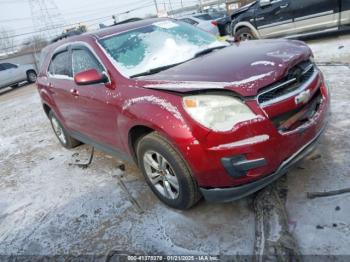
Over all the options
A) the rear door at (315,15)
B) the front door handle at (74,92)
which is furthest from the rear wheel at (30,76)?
the front door handle at (74,92)

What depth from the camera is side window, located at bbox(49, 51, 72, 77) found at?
4566mm

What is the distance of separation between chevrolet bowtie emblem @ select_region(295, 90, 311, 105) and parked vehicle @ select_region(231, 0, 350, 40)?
655cm

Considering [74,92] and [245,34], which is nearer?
[74,92]

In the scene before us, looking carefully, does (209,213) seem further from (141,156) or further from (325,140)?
(325,140)

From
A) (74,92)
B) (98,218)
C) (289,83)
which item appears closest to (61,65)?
(74,92)

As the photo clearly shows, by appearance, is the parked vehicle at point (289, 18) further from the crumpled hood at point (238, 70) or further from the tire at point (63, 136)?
the tire at point (63, 136)

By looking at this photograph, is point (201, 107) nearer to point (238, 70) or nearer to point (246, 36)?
point (238, 70)

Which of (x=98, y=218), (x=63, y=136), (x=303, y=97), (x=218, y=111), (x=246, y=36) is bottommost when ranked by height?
(x=98, y=218)

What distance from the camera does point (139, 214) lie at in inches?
132

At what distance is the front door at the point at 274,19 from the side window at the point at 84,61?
6769 millimetres

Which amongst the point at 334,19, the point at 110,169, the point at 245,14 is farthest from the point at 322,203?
the point at 245,14

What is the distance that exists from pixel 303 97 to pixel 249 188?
0.87 metres

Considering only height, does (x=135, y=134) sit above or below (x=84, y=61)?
below

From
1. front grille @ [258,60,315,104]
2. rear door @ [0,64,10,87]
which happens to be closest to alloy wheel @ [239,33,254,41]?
front grille @ [258,60,315,104]
